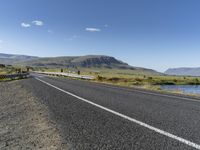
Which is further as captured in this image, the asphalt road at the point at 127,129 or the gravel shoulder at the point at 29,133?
the gravel shoulder at the point at 29,133

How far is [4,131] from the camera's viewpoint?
6672 millimetres

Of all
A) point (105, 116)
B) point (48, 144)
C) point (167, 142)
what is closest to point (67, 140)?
point (48, 144)

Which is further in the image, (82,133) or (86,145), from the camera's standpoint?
(82,133)

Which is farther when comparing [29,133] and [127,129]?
[29,133]

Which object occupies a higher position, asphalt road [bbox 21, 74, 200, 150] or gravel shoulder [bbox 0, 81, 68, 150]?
asphalt road [bbox 21, 74, 200, 150]

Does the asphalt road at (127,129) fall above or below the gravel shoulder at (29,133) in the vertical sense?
above

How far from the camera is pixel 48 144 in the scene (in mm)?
5168

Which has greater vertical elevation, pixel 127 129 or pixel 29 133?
pixel 127 129

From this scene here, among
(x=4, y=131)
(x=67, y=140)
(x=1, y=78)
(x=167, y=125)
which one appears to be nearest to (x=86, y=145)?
(x=67, y=140)

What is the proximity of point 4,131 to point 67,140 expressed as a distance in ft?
7.51

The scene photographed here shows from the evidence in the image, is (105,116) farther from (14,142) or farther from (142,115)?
(14,142)

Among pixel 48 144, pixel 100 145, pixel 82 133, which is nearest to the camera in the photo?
pixel 100 145

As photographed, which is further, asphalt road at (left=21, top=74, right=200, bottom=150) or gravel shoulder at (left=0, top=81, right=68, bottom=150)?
gravel shoulder at (left=0, top=81, right=68, bottom=150)

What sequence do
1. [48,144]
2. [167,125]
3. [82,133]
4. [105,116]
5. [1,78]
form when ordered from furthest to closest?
[1,78]
[105,116]
[167,125]
[82,133]
[48,144]
